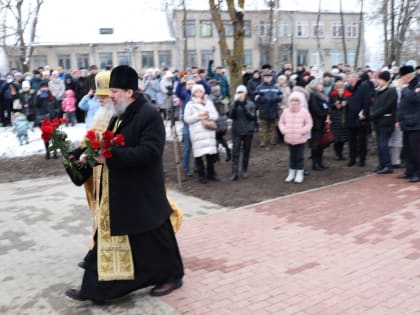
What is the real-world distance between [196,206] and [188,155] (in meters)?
2.07

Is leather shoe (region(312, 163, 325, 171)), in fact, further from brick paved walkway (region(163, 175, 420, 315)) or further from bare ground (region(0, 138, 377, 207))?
brick paved walkway (region(163, 175, 420, 315))

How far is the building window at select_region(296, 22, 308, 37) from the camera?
5531cm

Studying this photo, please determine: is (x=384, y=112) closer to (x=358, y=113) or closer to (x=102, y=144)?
(x=358, y=113)

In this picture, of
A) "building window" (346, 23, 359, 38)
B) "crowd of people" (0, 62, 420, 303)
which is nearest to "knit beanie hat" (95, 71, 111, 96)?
"crowd of people" (0, 62, 420, 303)

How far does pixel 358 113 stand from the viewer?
995 cm

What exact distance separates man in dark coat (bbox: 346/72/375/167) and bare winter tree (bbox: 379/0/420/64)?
53.6 feet

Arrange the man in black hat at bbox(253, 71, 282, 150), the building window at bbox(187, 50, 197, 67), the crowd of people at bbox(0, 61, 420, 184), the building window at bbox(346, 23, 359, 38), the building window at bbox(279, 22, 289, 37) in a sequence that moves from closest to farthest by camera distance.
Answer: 1. the crowd of people at bbox(0, 61, 420, 184)
2. the man in black hat at bbox(253, 71, 282, 150)
3. the building window at bbox(187, 50, 197, 67)
4. the building window at bbox(279, 22, 289, 37)
5. the building window at bbox(346, 23, 359, 38)

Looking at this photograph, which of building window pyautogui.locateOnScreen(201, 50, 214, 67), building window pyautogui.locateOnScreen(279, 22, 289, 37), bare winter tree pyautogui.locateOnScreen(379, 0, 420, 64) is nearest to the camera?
bare winter tree pyautogui.locateOnScreen(379, 0, 420, 64)

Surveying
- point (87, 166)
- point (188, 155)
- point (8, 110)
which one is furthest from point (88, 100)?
point (8, 110)

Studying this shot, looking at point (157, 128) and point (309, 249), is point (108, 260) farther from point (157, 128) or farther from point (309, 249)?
point (309, 249)

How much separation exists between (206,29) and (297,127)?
4500 cm

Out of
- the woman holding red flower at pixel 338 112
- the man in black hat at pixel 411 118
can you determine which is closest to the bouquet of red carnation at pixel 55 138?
the man in black hat at pixel 411 118

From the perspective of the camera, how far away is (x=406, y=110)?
28.0 feet

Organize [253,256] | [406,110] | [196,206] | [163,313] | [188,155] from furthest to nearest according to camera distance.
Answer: [188,155]
[406,110]
[196,206]
[253,256]
[163,313]
